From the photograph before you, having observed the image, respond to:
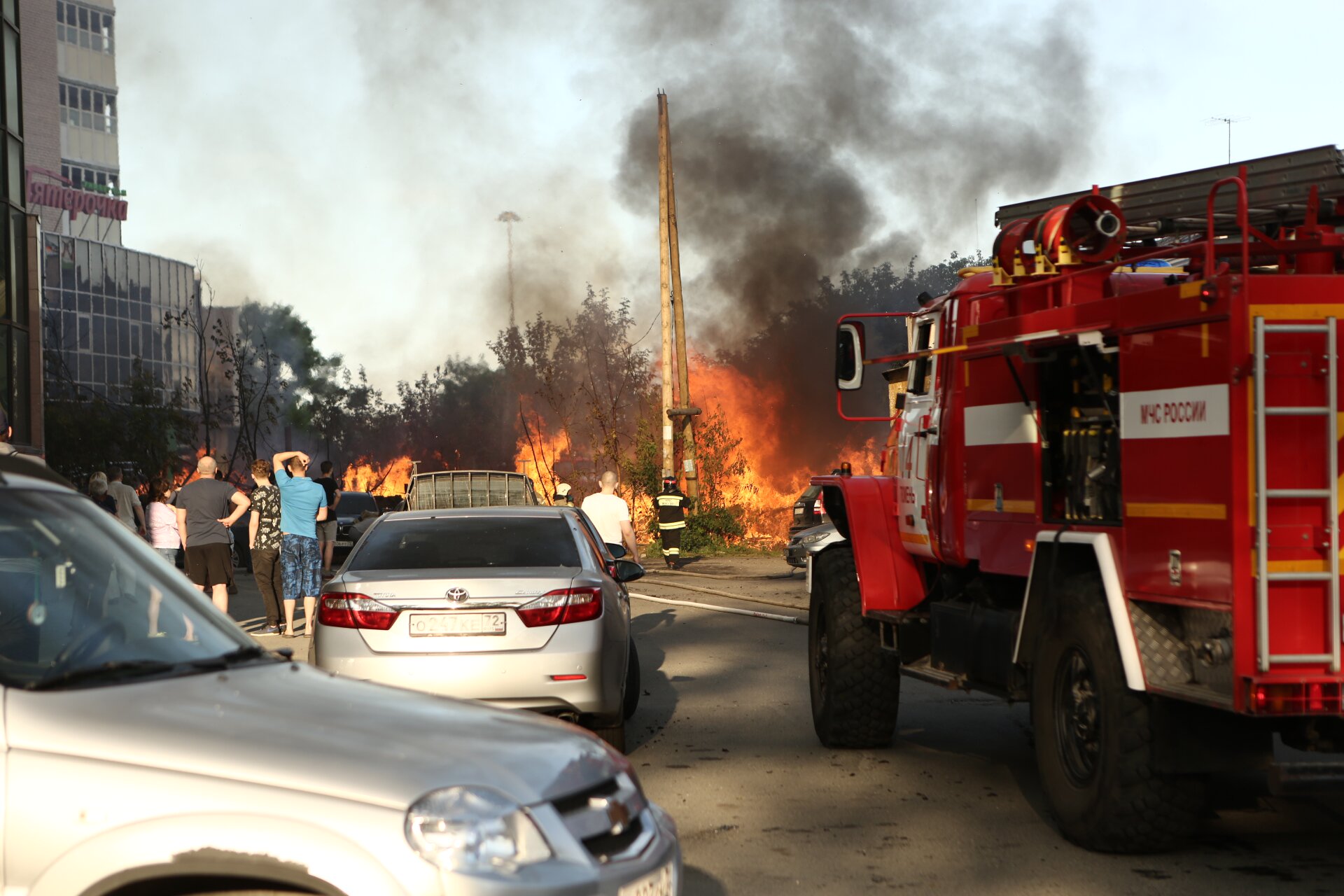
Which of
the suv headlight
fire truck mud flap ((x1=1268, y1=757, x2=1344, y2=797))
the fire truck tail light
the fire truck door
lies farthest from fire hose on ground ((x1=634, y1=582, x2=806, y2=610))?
the suv headlight

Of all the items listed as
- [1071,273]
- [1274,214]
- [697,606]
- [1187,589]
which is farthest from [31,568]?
[697,606]

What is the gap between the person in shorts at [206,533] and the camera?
1423cm

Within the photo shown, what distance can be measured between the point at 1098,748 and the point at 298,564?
979cm

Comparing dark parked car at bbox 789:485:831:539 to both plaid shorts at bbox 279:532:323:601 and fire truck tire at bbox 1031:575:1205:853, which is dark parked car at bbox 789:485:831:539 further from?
fire truck tire at bbox 1031:575:1205:853

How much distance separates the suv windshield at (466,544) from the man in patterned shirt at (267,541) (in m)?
6.52

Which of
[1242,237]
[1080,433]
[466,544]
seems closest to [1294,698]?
[1242,237]

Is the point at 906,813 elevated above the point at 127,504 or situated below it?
below

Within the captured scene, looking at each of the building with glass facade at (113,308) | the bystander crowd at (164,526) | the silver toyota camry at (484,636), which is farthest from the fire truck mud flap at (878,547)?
the building with glass facade at (113,308)

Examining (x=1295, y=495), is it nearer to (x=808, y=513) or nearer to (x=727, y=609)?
(x=727, y=609)

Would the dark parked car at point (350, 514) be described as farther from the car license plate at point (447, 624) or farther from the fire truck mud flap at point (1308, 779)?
the fire truck mud flap at point (1308, 779)

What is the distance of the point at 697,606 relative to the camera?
1798 cm

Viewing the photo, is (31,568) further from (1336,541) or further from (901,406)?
(901,406)

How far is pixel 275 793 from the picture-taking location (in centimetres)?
295

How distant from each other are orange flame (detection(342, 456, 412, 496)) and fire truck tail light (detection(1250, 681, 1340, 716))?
6409 centimetres
